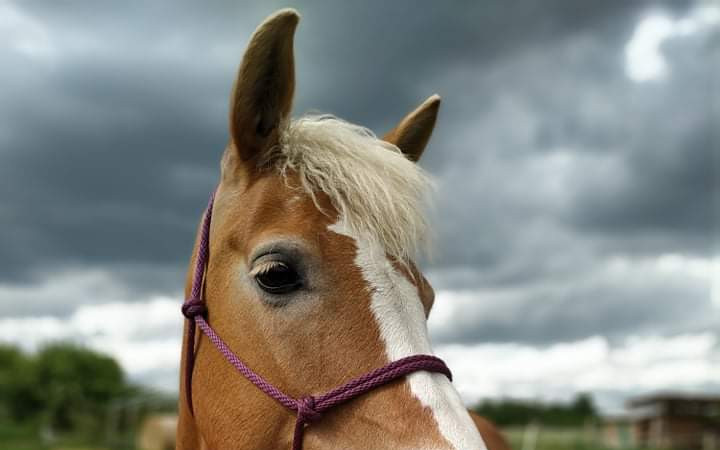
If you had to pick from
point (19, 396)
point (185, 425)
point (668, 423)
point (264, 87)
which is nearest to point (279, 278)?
point (264, 87)

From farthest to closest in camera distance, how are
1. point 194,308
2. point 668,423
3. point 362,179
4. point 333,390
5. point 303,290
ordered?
A: 1. point 668,423
2. point 194,308
3. point 362,179
4. point 303,290
5. point 333,390

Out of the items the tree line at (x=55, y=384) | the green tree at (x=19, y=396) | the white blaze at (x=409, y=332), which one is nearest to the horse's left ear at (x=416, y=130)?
the white blaze at (x=409, y=332)

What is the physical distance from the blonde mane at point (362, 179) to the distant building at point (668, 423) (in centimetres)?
2528

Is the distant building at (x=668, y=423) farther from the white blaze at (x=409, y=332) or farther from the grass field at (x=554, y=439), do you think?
the white blaze at (x=409, y=332)

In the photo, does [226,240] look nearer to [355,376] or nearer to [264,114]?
[264,114]

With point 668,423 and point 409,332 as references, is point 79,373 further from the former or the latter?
point 409,332

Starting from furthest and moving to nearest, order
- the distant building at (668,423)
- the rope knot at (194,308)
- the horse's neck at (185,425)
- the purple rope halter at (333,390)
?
the distant building at (668,423) < the horse's neck at (185,425) < the rope knot at (194,308) < the purple rope halter at (333,390)

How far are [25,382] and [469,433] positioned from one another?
47.2 meters

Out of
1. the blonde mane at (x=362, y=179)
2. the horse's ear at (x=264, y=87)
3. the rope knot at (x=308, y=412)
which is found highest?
the horse's ear at (x=264, y=87)

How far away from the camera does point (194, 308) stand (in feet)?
8.46

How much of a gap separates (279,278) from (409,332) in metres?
0.49

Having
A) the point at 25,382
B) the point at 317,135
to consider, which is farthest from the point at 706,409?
the point at 25,382

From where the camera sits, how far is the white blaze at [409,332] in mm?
1891

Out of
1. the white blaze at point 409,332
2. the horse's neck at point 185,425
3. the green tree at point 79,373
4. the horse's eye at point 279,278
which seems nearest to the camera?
the white blaze at point 409,332
